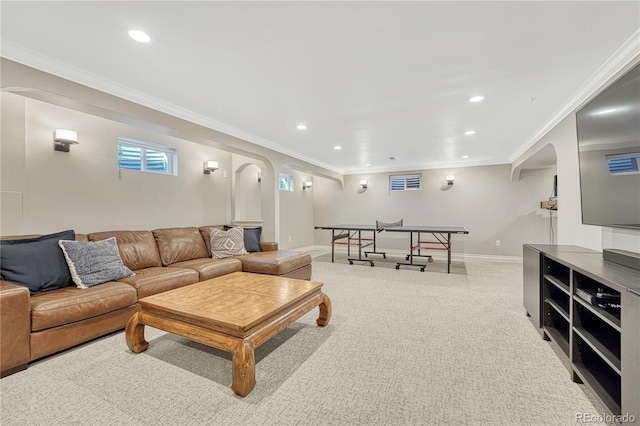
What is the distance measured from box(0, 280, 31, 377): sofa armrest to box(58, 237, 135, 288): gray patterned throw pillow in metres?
0.56

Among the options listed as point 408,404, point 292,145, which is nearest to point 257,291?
point 408,404

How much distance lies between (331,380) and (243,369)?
0.59 m

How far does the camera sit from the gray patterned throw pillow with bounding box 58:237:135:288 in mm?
2562

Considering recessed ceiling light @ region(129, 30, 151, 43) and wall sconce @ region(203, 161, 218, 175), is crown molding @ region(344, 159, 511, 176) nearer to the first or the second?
wall sconce @ region(203, 161, 218, 175)

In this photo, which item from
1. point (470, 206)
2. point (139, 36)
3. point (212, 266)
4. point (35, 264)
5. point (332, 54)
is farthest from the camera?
point (470, 206)

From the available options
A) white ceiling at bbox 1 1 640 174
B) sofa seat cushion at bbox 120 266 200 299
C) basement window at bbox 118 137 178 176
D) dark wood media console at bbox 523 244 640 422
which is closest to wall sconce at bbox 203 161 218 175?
basement window at bbox 118 137 178 176

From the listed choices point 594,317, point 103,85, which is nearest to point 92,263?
point 103,85

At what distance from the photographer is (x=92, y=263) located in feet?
8.80

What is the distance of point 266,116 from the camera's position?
3.58 meters

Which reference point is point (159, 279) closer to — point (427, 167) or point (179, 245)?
point (179, 245)

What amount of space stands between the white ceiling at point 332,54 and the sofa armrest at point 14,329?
1.78 m

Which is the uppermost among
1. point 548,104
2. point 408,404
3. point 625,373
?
point 548,104

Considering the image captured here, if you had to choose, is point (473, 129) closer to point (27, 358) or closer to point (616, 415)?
point (616, 415)

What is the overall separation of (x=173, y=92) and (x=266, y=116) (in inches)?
42.8
